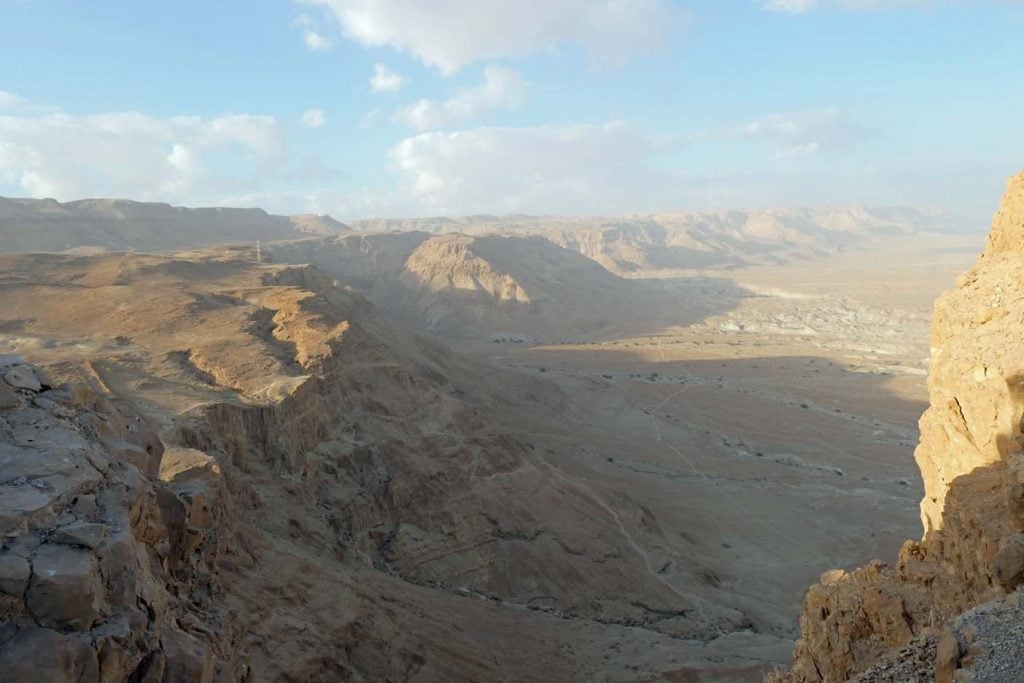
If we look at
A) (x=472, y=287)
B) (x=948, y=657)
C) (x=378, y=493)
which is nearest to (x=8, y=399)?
(x=948, y=657)

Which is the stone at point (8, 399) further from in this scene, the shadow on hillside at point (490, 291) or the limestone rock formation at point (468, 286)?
the limestone rock formation at point (468, 286)

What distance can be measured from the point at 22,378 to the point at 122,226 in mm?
92243

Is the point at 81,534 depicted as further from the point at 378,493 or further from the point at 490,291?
the point at 490,291

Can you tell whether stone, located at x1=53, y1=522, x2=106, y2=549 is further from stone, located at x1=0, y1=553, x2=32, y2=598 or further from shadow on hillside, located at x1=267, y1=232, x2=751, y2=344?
shadow on hillside, located at x1=267, y1=232, x2=751, y2=344

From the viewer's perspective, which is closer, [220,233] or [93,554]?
[93,554]

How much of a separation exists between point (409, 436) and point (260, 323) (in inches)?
358

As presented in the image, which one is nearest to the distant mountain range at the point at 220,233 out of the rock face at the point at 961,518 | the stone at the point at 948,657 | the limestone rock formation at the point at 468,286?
the limestone rock formation at the point at 468,286

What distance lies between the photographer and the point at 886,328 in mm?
86000

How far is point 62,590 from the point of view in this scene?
7.47m

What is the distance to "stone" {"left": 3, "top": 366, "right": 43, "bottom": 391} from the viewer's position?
36.1 feet

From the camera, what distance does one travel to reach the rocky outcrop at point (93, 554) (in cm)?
735

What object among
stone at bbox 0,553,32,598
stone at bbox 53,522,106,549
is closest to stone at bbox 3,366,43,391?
stone at bbox 53,522,106,549

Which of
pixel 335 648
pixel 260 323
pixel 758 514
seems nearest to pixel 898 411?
pixel 758 514

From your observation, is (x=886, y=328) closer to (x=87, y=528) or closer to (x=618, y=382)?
(x=618, y=382)
